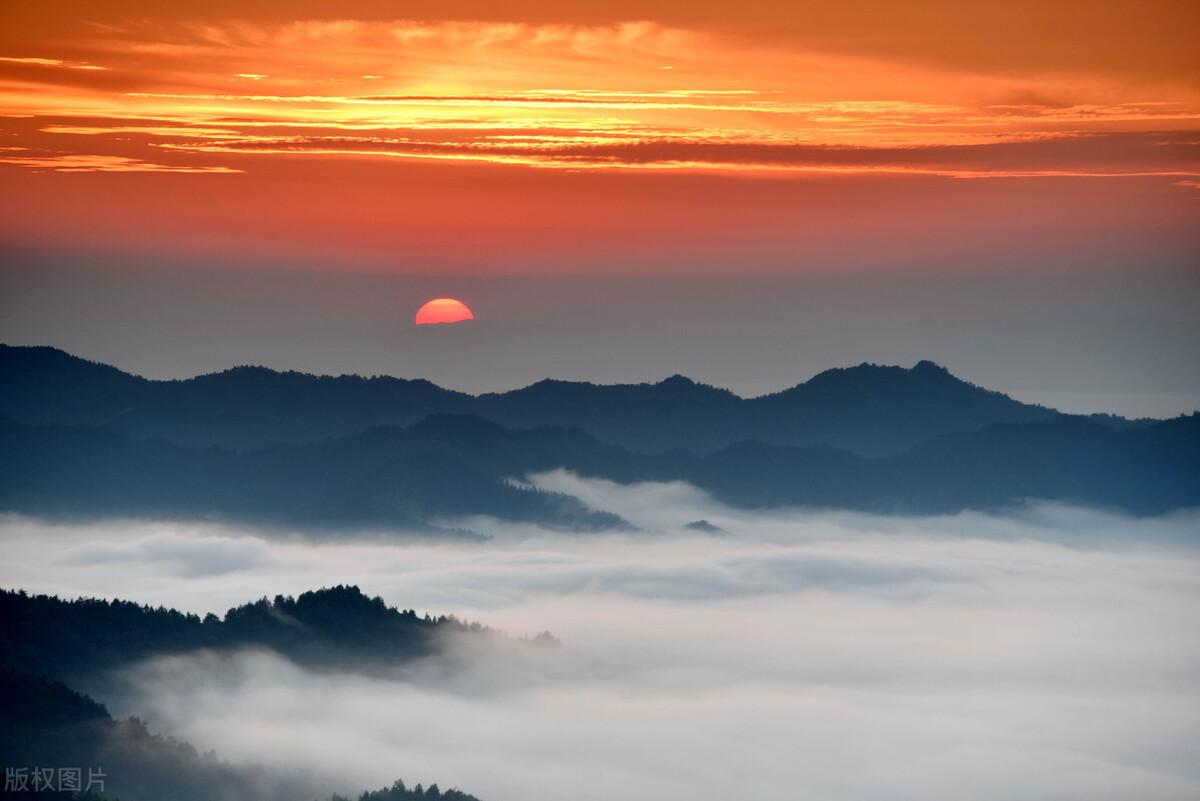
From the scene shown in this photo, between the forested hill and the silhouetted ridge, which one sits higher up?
the forested hill

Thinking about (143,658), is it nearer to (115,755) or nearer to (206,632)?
(206,632)

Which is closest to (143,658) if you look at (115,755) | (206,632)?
(206,632)

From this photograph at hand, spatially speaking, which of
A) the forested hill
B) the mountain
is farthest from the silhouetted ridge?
the forested hill

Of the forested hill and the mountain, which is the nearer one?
the mountain

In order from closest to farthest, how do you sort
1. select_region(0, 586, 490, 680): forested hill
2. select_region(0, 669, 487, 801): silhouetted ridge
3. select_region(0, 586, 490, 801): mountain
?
select_region(0, 669, 487, 801): silhouetted ridge, select_region(0, 586, 490, 801): mountain, select_region(0, 586, 490, 680): forested hill

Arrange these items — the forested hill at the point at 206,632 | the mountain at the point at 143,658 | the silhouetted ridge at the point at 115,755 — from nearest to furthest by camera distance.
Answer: the silhouetted ridge at the point at 115,755 → the mountain at the point at 143,658 → the forested hill at the point at 206,632

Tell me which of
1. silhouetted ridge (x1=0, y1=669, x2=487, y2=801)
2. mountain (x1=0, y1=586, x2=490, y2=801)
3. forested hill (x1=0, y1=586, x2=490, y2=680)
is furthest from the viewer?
forested hill (x1=0, y1=586, x2=490, y2=680)

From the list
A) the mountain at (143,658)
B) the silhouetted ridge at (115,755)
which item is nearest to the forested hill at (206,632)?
the mountain at (143,658)

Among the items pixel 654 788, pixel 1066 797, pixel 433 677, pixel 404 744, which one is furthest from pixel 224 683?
pixel 1066 797

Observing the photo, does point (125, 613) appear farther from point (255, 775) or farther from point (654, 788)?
point (654, 788)

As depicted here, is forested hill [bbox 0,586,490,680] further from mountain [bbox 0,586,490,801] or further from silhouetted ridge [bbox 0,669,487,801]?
silhouetted ridge [bbox 0,669,487,801]

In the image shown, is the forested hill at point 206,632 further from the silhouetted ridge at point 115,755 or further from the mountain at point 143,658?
Answer: the silhouetted ridge at point 115,755

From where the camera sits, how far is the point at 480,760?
613 feet

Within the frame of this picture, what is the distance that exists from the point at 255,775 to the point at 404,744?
169 ft
